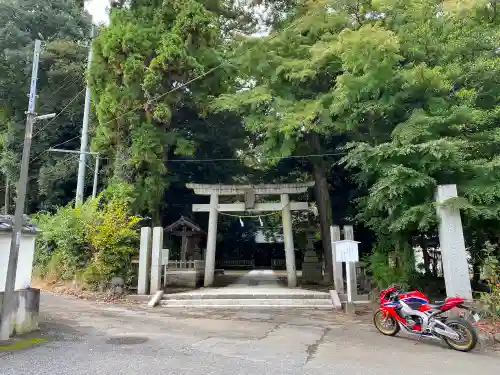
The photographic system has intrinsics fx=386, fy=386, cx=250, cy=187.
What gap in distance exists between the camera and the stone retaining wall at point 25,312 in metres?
6.79

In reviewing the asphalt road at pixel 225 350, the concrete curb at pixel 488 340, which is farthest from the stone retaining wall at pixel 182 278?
the concrete curb at pixel 488 340

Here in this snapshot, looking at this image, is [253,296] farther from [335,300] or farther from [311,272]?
[311,272]

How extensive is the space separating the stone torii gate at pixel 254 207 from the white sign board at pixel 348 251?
4318 millimetres

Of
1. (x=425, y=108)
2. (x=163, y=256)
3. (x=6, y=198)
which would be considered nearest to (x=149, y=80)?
(x=163, y=256)

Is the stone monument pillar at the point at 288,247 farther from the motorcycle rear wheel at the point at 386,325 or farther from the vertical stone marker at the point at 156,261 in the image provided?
the motorcycle rear wheel at the point at 386,325

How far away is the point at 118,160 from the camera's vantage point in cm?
1459

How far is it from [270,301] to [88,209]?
6.60 metres

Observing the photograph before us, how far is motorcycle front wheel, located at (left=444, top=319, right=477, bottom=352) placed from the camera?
19.6 feet

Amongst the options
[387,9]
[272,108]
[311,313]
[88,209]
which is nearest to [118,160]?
[88,209]

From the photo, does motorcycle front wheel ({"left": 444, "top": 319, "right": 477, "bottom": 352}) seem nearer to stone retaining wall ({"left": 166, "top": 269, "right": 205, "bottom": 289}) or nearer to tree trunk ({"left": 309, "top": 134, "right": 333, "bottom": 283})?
tree trunk ({"left": 309, "top": 134, "right": 333, "bottom": 283})

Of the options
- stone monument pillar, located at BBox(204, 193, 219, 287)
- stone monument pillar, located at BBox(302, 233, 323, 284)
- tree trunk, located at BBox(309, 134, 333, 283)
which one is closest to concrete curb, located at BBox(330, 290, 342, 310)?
tree trunk, located at BBox(309, 134, 333, 283)

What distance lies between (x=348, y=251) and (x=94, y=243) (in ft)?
25.3

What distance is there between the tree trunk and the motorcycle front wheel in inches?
348

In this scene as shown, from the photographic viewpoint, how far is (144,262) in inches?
476
